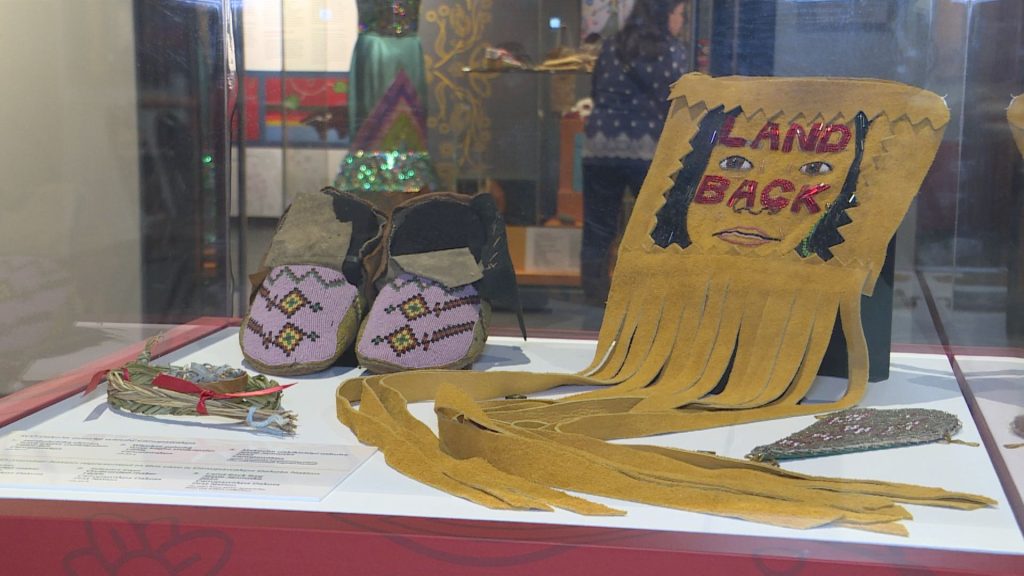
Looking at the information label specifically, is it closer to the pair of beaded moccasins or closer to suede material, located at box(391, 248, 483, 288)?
the pair of beaded moccasins

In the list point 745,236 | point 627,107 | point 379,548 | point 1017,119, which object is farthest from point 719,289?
point 379,548

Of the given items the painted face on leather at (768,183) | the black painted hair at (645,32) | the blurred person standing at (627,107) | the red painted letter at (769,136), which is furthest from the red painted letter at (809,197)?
the black painted hair at (645,32)

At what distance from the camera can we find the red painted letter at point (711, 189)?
1.92 metres

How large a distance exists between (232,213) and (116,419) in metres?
1.04

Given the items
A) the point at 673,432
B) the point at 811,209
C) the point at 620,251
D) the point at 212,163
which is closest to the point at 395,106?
the point at 212,163

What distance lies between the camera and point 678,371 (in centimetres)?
176

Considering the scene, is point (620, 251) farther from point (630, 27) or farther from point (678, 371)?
point (630, 27)

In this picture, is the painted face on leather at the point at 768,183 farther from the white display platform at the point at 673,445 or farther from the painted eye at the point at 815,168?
the white display platform at the point at 673,445

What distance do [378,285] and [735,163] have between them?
0.69 meters

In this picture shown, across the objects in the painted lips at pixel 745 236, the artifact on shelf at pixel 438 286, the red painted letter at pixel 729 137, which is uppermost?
the red painted letter at pixel 729 137

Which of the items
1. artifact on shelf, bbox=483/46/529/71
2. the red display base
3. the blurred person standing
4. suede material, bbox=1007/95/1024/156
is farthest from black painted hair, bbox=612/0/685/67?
the red display base

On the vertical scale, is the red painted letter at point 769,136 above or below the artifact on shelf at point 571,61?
below

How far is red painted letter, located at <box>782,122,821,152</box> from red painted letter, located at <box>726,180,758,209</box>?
0.27ft

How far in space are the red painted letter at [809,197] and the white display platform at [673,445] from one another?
29cm
